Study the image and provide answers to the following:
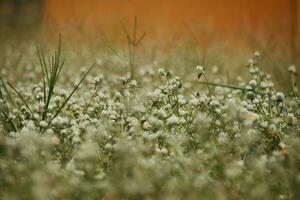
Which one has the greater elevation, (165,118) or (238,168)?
(165,118)

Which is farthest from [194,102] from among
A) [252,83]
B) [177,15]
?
[177,15]

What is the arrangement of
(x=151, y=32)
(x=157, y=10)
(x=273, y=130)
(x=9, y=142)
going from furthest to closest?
(x=157, y=10), (x=151, y=32), (x=273, y=130), (x=9, y=142)

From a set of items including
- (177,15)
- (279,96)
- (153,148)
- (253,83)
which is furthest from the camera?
(177,15)

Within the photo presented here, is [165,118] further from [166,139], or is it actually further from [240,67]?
[240,67]

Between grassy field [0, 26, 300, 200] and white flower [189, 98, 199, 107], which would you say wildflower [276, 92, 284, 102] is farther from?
white flower [189, 98, 199, 107]

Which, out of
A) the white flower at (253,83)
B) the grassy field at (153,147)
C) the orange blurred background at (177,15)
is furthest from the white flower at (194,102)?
the orange blurred background at (177,15)

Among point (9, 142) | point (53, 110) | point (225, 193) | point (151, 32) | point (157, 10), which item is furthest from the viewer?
point (157, 10)

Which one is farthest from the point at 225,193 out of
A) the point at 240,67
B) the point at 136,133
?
the point at 240,67

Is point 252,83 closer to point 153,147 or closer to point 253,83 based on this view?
point 253,83

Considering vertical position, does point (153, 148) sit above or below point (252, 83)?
below

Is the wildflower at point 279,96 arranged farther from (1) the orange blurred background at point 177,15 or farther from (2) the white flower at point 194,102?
(1) the orange blurred background at point 177,15

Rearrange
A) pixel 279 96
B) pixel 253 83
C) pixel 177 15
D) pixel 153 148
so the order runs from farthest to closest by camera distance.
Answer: pixel 177 15 < pixel 253 83 < pixel 279 96 < pixel 153 148
